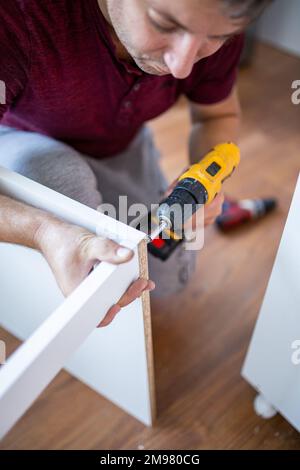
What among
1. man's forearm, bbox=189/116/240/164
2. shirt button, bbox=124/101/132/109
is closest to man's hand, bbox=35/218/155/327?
shirt button, bbox=124/101/132/109

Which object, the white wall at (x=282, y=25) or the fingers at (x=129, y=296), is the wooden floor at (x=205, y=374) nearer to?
the fingers at (x=129, y=296)

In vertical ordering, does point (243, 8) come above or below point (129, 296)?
above

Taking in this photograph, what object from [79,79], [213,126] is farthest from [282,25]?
[79,79]

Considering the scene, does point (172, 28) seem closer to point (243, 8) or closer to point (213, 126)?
point (243, 8)

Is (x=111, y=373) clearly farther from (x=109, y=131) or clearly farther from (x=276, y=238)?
(x=276, y=238)

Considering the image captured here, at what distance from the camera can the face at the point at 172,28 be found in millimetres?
379

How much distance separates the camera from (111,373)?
715mm

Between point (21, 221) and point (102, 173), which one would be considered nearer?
point (21, 221)

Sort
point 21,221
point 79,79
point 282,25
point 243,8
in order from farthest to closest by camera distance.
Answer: point 282,25 → point 79,79 → point 21,221 → point 243,8

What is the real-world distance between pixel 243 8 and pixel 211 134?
406 mm

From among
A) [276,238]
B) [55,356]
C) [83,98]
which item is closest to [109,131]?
[83,98]

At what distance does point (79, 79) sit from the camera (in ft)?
1.91

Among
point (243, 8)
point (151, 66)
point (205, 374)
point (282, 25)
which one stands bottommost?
point (205, 374)
